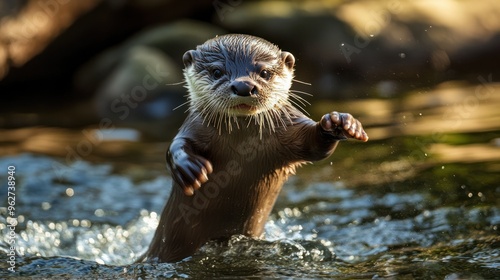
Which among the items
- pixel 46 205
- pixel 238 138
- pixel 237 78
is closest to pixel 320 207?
pixel 238 138

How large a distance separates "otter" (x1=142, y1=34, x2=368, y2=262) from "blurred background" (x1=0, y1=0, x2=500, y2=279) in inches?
52.3

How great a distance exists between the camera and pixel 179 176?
2.76 metres

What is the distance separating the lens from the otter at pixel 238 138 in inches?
116

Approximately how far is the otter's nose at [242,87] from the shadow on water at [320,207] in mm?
645

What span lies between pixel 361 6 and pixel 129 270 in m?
6.54

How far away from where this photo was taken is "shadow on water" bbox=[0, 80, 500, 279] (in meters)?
3.11

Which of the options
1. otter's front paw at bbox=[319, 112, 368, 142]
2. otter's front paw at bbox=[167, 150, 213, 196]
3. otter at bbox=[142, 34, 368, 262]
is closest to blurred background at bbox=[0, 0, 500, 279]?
otter at bbox=[142, 34, 368, 262]

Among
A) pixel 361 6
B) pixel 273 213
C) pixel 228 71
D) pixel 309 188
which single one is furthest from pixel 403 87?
pixel 228 71

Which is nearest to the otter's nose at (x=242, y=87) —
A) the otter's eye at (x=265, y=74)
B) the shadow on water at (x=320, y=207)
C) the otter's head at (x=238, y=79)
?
the otter's head at (x=238, y=79)

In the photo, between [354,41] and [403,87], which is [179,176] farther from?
[354,41]

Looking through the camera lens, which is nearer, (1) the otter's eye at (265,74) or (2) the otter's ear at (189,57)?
(1) the otter's eye at (265,74)

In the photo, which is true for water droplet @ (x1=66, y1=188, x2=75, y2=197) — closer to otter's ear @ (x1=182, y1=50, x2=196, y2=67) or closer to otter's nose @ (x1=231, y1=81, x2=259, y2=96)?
otter's ear @ (x1=182, y1=50, x2=196, y2=67)

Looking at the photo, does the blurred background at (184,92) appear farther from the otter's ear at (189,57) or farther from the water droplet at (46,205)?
the otter's ear at (189,57)

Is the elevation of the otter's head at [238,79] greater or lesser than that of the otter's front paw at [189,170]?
greater
